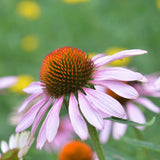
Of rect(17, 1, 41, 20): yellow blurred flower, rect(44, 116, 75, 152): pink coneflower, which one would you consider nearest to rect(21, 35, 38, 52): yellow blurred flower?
rect(17, 1, 41, 20): yellow blurred flower

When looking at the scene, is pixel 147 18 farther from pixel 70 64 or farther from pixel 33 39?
pixel 70 64

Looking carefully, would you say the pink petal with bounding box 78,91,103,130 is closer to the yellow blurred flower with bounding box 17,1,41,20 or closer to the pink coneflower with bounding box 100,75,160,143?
the pink coneflower with bounding box 100,75,160,143

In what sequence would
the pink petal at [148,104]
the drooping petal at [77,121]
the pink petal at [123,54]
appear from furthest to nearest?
the pink petal at [148,104] < the pink petal at [123,54] < the drooping petal at [77,121]

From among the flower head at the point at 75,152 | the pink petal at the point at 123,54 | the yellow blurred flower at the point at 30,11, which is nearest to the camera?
the pink petal at the point at 123,54

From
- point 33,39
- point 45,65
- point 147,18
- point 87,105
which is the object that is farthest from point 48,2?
point 87,105

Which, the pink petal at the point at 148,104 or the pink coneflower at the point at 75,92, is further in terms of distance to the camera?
the pink petal at the point at 148,104

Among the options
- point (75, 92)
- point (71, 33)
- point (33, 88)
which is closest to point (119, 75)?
point (75, 92)

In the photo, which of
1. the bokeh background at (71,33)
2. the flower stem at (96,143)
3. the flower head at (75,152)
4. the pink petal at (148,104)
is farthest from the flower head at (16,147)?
the bokeh background at (71,33)

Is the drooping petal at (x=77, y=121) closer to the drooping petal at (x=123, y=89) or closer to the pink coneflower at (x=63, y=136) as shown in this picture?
the drooping petal at (x=123, y=89)

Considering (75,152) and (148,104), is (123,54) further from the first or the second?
(75,152)
